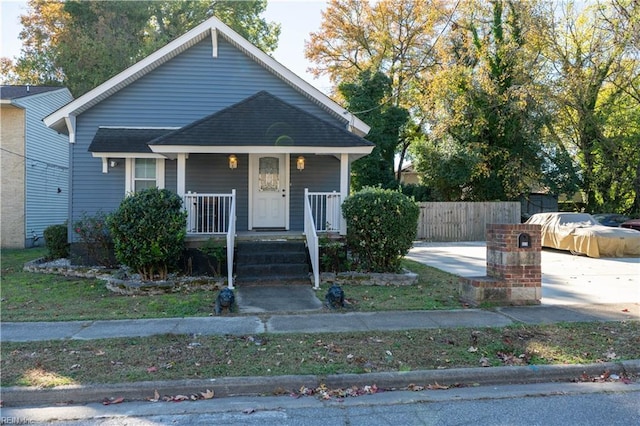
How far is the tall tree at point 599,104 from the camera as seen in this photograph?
21.7m

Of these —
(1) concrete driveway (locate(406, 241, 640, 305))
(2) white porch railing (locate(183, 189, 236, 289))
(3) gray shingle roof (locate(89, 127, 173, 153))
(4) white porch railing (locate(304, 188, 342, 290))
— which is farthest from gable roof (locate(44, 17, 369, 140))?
(1) concrete driveway (locate(406, 241, 640, 305))

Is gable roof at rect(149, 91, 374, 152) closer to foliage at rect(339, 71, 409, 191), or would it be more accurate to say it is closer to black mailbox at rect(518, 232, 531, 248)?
black mailbox at rect(518, 232, 531, 248)

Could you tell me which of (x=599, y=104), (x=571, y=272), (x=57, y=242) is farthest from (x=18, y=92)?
(x=599, y=104)

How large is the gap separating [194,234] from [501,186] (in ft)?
58.5

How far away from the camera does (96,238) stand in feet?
35.2

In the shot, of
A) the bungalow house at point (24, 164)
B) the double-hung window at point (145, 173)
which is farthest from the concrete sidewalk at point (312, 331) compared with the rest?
the bungalow house at point (24, 164)

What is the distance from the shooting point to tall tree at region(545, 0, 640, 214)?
71.1 feet

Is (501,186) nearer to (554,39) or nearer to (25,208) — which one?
(554,39)

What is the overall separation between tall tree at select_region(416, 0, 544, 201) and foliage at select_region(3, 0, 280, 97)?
1415 cm

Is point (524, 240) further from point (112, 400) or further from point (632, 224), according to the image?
point (632, 224)

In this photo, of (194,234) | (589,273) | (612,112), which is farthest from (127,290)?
(612,112)

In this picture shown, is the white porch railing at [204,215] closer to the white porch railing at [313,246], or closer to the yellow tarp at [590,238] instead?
the white porch railing at [313,246]

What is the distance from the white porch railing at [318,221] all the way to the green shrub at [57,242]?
7242 millimetres

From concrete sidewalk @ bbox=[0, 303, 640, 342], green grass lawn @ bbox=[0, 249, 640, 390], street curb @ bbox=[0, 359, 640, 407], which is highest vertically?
concrete sidewalk @ bbox=[0, 303, 640, 342]
